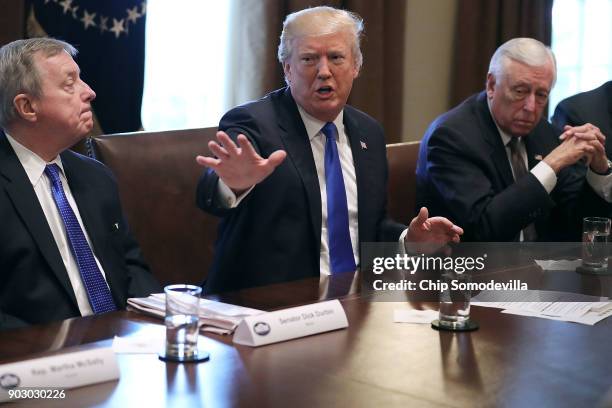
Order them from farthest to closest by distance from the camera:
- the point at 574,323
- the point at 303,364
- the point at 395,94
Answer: the point at 395,94 < the point at 574,323 < the point at 303,364

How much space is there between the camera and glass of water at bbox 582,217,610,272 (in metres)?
2.77

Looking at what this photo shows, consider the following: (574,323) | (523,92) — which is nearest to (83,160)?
(574,323)

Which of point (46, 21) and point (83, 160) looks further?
point (46, 21)

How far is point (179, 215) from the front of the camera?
314cm

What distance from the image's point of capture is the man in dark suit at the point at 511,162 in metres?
3.35

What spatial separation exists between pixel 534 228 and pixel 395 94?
147 centimetres

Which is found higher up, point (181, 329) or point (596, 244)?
point (181, 329)

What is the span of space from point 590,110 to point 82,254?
2.32 metres

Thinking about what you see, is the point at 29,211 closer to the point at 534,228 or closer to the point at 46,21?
the point at 46,21

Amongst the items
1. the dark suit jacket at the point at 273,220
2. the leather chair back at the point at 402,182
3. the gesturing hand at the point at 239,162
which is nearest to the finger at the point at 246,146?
the gesturing hand at the point at 239,162

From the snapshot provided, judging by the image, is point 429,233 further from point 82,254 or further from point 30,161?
point 30,161

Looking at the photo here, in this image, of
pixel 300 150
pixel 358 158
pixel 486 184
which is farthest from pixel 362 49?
pixel 300 150

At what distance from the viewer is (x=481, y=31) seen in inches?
211

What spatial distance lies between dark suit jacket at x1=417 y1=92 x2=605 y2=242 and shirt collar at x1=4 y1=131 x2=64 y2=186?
1.49 metres
